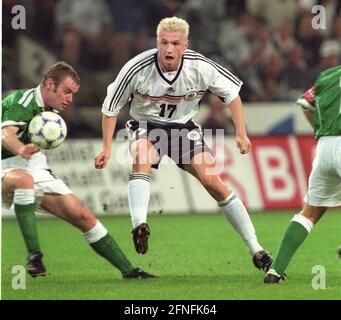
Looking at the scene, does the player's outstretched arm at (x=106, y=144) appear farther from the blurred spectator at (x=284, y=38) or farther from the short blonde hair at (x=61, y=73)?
the blurred spectator at (x=284, y=38)

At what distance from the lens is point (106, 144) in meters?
6.95

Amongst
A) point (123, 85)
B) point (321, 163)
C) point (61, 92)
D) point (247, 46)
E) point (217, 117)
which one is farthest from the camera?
point (247, 46)

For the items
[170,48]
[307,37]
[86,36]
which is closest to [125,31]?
[86,36]

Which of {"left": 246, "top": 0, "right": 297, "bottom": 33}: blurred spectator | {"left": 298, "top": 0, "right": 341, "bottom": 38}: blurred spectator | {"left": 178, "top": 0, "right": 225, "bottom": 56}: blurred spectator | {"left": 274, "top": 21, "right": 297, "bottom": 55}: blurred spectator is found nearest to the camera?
{"left": 178, "top": 0, "right": 225, "bottom": 56}: blurred spectator

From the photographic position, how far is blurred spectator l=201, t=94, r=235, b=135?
13.4 m

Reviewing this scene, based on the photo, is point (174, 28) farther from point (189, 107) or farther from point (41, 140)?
point (41, 140)

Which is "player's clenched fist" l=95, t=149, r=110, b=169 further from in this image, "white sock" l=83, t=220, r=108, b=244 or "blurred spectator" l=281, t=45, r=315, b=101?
"blurred spectator" l=281, t=45, r=315, b=101

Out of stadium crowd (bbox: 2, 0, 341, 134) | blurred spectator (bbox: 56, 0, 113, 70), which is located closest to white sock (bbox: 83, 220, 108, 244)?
stadium crowd (bbox: 2, 0, 341, 134)

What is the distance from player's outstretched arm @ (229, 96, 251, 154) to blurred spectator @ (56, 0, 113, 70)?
6540mm

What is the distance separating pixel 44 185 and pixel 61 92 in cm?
70

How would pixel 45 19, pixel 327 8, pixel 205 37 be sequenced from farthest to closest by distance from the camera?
1. pixel 327 8
2. pixel 205 37
3. pixel 45 19

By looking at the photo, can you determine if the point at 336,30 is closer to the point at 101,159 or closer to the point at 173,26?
the point at 173,26

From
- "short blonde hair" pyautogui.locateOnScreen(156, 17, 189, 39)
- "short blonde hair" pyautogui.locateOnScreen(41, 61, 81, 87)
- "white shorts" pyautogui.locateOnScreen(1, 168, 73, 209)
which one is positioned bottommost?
"white shorts" pyautogui.locateOnScreen(1, 168, 73, 209)
